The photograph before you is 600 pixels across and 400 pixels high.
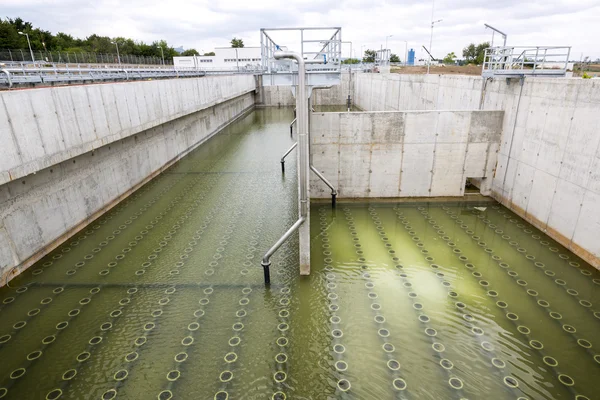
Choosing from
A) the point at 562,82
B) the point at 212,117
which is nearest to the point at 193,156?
the point at 212,117

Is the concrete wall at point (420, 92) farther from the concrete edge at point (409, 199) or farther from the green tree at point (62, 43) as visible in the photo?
the green tree at point (62, 43)

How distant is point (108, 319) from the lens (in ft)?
19.7

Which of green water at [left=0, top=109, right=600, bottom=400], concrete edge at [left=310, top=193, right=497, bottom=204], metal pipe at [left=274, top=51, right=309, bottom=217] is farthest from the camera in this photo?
concrete edge at [left=310, top=193, right=497, bottom=204]

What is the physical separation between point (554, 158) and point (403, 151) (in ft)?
12.4

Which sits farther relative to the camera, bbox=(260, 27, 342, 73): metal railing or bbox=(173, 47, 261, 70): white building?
bbox=(173, 47, 261, 70): white building

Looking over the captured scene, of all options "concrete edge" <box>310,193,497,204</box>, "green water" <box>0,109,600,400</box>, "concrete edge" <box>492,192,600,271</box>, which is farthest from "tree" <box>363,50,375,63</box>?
"green water" <box>0,109,600,400</box>

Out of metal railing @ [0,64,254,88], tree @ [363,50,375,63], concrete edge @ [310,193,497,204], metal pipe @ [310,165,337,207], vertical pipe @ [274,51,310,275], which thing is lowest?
concrete edge @ [310,193,497,204]

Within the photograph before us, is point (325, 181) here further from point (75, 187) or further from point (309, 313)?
point (75, 187)

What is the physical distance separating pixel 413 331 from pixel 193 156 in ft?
45.6

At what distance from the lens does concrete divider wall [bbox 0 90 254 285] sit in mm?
7137

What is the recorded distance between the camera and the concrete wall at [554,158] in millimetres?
7336

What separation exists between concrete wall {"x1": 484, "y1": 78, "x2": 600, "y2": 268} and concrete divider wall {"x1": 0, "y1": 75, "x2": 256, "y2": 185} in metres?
11.3

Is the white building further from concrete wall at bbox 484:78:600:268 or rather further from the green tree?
concrete wall at bbox 484:78:600:268

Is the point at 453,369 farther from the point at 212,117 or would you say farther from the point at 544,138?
the point at 212,117
